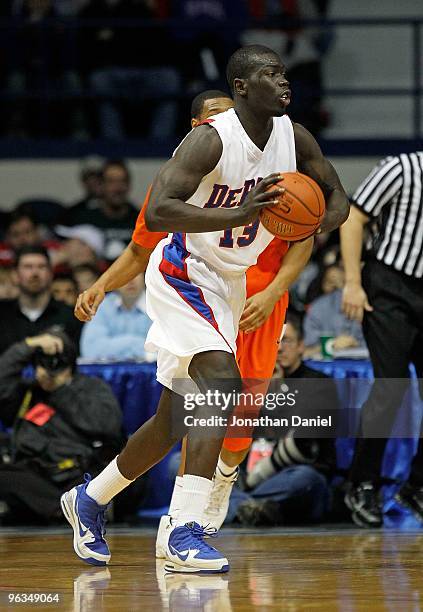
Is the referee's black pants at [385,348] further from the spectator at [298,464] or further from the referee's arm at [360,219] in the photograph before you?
the spectator at [298,464]

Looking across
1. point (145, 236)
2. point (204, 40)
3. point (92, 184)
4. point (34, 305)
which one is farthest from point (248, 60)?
point (204, 40)

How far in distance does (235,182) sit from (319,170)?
409 millimetres

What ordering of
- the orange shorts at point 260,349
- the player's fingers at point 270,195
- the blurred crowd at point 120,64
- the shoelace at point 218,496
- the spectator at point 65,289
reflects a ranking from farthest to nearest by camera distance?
the blurred crowd at point 120,64, the spectator at point 65,289, the shoelace at point 218,496, the orange shorts at point 260,349, the player's fingers at point 270,195

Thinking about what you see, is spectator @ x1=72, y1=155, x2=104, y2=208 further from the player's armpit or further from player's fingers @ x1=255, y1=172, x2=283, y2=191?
player's fingers @ x1=255, y1=172, x2=283, y2=191

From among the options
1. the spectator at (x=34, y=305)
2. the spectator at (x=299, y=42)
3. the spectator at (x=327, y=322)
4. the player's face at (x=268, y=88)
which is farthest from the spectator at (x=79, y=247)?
the player's face at (x=268, y=88)

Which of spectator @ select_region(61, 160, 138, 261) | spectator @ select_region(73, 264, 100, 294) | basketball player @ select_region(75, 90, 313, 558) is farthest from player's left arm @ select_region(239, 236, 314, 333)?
spectator @ select_region(61, 160, 138, 261)

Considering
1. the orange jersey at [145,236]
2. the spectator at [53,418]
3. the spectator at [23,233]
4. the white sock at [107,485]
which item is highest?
the orange jersey at [145,236]

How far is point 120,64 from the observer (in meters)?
11.7

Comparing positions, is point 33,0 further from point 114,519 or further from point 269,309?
point 269,309

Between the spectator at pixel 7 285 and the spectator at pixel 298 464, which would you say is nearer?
the spectator at pixel 298 464

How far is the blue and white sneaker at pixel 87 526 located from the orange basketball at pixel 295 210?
1241 mm

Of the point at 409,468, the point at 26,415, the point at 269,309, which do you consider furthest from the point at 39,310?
the point at 269,309

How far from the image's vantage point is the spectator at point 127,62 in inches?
454

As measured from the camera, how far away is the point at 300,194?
4508mm
